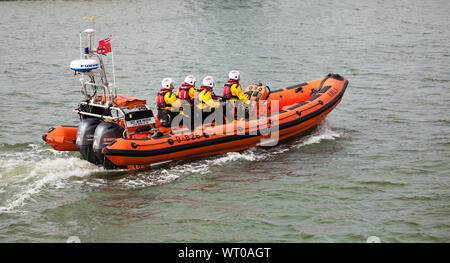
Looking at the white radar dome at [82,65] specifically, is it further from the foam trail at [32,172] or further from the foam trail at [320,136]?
the foam trail at [320,136]

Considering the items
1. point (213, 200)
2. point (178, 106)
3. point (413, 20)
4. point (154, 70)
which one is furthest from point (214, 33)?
point (213, 200)

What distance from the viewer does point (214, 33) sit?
66.2 ft

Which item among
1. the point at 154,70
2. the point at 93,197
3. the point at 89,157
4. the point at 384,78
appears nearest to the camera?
the point at 93,197

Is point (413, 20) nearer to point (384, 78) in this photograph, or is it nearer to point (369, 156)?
point (384, 78)

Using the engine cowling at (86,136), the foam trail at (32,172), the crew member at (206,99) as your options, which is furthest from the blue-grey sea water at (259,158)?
the crew member at (206,99)

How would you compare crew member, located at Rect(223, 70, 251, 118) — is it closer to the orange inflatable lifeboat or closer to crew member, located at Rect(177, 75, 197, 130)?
the orange inflatable lifeboat

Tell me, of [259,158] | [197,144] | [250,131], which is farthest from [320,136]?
[197,144]

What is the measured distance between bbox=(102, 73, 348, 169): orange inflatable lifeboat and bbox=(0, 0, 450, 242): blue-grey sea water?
0.72ft

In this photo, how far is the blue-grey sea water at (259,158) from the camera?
21.1ft

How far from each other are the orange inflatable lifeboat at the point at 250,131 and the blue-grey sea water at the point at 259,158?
22cm

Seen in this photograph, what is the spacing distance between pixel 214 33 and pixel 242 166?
12816mm

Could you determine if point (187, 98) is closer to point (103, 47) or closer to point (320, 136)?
point (103, 47)

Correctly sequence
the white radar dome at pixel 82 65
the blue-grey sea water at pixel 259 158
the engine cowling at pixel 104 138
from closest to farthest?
the blue-grey sea water at pixel 259 158, the white radar dome at pixel 82 65, the engine cowling at pixel 104 138

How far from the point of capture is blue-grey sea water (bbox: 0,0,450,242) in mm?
6426
